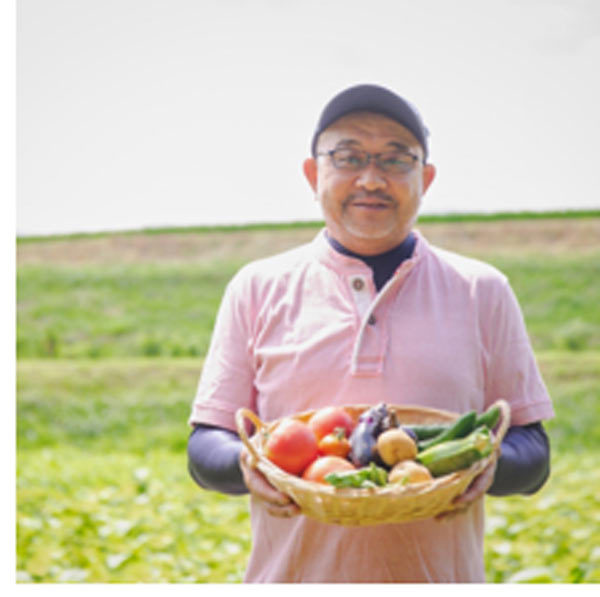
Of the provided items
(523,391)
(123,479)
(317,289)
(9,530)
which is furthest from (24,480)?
(523,391)

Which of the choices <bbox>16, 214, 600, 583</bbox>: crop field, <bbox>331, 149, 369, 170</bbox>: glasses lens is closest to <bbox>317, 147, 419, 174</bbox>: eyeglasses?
<bbox>331, 149, 369, 170</bbox>: glasses lens

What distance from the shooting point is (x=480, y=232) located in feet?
14.5

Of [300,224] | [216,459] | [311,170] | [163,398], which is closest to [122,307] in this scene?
[163,398]

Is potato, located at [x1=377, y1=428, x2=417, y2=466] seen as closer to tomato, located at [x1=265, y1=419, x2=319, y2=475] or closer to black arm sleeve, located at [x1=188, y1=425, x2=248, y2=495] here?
tomato, located at [x1=265, y1=419, x2=319, y2=475]

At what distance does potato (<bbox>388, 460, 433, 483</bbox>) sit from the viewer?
1309 mm

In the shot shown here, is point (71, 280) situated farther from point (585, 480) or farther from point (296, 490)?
point (296, 490)

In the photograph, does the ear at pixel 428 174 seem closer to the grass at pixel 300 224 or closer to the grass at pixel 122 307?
the grass at pixel 300 224

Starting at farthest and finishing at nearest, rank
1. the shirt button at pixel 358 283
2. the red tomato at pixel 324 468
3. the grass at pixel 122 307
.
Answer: the grass at pixel 122 307
the shirt button at pixel 358 283
the red tomato at pixel 324 468

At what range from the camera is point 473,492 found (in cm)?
136

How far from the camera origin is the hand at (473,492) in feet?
4.46

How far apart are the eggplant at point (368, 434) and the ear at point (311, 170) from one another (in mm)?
532

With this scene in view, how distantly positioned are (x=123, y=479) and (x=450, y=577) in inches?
105

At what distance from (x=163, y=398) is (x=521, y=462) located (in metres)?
3.35

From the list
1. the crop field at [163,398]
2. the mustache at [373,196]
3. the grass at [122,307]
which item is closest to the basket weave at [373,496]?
the mustache at [373,196]
